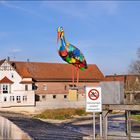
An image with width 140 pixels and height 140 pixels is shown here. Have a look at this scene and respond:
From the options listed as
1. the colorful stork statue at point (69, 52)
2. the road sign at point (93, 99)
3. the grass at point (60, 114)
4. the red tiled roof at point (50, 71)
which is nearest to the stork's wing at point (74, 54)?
the colorful stork statue at point (69, 52)

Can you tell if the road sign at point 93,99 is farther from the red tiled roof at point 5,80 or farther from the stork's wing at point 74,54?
the red tiled roof at point 5,80

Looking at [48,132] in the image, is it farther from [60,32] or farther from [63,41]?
[60,32]

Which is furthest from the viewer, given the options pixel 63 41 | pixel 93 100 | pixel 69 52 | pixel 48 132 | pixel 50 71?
pixel 50 71

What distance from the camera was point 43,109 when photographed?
6519 cm

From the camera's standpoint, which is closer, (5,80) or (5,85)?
(5,85)

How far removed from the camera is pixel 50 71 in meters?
83.0

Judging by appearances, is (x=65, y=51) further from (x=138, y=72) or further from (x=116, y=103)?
(x=116, y=103)

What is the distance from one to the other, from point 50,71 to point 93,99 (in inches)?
2683

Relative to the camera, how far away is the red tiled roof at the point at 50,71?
78.0 meters

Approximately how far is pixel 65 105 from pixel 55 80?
1372 cm

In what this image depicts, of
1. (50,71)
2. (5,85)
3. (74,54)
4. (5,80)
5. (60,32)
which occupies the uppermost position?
(60,32)

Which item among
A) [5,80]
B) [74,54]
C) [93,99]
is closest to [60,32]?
[74,54]

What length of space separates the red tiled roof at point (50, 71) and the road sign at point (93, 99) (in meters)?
60.1

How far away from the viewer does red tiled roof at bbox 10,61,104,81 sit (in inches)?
3071
